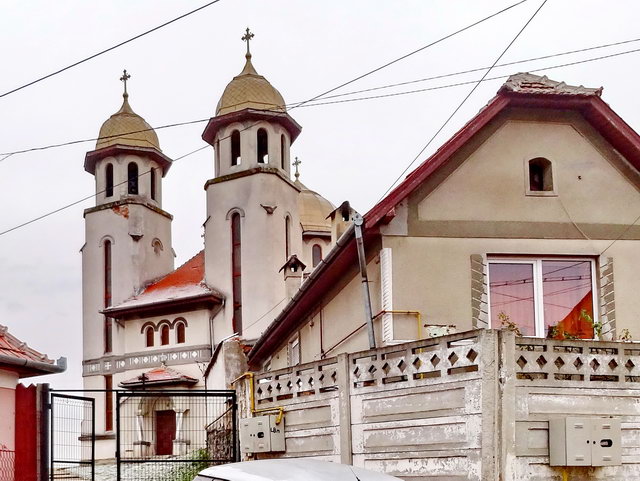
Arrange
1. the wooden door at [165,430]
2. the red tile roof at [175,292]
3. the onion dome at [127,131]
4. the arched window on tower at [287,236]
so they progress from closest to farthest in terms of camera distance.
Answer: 1. the wooden door at [165,430]
2. the red tile roof at [175,292]
3. the arched window on tower at [287,236]
4. the onion dome at [127,131]

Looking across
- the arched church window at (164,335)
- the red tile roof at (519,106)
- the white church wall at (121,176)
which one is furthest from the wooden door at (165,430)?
the red tile roof at (519,106)

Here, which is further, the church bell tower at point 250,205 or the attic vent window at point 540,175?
the church bell tower at point 250,205

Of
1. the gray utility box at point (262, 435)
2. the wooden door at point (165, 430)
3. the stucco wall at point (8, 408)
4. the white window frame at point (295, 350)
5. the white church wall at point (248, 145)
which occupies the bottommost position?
the wooden door at point (165, 430)

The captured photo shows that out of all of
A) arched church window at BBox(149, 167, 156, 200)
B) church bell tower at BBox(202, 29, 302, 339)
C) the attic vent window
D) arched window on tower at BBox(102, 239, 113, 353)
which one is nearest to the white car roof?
the attic vent window

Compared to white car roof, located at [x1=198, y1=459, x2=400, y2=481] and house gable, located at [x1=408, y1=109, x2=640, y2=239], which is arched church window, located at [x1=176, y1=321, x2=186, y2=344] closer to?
house gable, located at [x1=408, y1=109, x2=640, y2=239]

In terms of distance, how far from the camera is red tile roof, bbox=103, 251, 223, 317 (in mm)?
48969

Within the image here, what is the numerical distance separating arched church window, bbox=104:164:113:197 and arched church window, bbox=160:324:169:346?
A: 929cm

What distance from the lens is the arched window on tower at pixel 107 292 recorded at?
53.1m

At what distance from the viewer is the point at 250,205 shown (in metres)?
49.1

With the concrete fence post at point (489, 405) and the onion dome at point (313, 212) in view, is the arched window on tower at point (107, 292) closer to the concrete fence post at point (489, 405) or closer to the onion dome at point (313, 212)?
the onion dome at point (313, 212)

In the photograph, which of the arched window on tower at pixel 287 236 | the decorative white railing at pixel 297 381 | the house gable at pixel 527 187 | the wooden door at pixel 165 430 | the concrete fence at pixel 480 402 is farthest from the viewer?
the arched window on tower at pixel 287 236

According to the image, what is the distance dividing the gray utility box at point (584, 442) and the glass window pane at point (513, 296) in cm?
327

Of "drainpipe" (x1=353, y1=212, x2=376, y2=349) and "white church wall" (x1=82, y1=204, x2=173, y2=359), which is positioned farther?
"white church wall" (x1=82, y1=204, x2=173, y2=359)

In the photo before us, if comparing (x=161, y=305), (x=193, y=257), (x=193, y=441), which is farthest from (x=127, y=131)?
(x=193, y=441)
